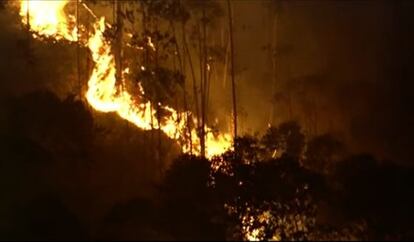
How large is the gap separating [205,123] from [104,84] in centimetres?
747

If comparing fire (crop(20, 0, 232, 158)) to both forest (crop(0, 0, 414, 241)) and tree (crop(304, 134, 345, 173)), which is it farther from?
tree (crop(304, 134, 345, 173))

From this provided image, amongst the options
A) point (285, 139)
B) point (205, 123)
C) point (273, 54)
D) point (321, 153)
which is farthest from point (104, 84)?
point (273, 54)

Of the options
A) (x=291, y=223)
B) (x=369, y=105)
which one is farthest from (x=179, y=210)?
(x=369, y=105)

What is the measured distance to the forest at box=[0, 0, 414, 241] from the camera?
18.4 m

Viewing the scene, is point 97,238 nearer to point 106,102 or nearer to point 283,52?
point 106,102

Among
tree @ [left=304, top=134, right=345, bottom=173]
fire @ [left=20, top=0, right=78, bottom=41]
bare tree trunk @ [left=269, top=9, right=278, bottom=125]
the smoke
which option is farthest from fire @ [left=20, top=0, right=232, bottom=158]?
the smoke

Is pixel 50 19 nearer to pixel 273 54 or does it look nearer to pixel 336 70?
pixel 273 54

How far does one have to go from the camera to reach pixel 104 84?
33.9 meters

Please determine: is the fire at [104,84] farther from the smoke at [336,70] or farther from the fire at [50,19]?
the smoke at [336,70]

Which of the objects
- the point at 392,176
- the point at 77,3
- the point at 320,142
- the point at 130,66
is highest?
the point at 77,3

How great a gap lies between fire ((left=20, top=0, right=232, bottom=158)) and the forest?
0.10 m

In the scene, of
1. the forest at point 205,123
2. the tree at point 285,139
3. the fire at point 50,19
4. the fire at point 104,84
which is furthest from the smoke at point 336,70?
the fire at point 50,19

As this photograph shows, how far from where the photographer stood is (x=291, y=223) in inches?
755

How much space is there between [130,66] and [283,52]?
15971mm
